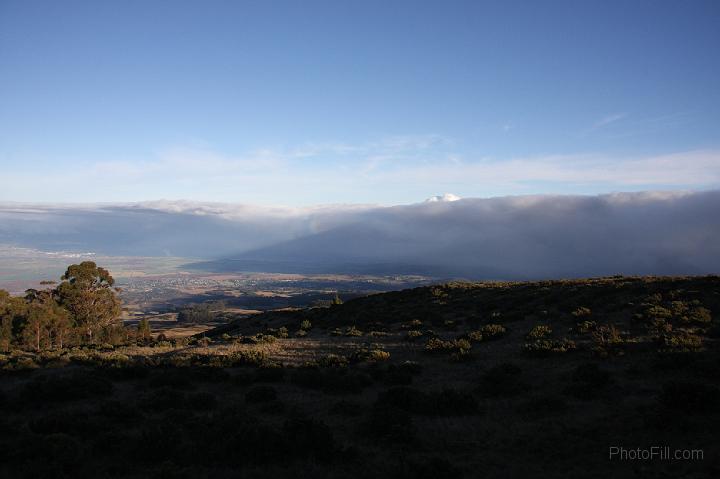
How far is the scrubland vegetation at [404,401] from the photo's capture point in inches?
352

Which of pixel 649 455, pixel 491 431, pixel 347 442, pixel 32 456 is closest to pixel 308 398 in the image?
pixel 347 442

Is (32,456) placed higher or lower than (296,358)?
higher

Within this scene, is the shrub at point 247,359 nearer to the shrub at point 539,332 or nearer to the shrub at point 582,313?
the shrub at point 539,332

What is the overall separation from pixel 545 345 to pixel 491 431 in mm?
8958

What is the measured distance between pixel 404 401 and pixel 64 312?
4904cm

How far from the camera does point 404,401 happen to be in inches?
513

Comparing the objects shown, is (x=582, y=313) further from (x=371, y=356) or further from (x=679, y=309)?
(x=371, y=356)

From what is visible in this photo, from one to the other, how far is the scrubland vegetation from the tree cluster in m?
22.8

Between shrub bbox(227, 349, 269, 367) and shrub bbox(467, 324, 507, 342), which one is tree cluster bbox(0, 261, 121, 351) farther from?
shrub bbox(467, 324, 507, 342)

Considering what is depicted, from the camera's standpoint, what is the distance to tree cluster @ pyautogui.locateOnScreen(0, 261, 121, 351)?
4203 cm

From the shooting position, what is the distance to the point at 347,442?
10492 millimetres

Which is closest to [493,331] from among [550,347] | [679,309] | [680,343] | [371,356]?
[550,347]

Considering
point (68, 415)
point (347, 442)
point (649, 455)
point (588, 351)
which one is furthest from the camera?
point (588, 351)

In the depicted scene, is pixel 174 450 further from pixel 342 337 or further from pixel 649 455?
pixel 342 337
